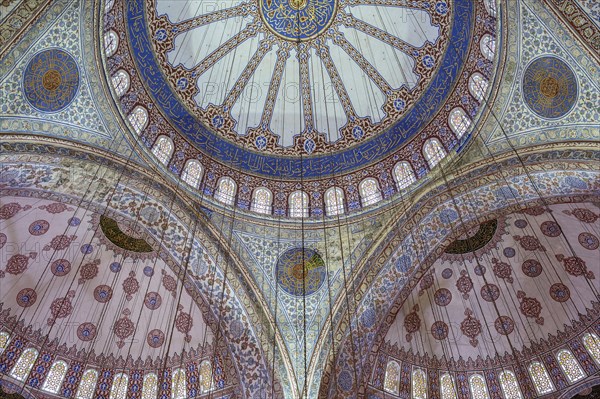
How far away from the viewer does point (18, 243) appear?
9828mm

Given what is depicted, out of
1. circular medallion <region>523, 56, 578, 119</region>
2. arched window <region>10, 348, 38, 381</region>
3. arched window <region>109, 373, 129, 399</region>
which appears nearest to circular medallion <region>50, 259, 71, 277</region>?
arched window <region>10, 348, 38, 381</region>

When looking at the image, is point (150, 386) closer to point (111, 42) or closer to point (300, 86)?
point (111, 42)

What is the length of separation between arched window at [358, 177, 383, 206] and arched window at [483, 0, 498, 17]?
385cm

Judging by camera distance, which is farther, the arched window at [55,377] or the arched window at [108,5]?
the arched window at [55,377]

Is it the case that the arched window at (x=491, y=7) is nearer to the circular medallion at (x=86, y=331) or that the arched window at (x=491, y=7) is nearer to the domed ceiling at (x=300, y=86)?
A: the domed ceiling at (x=300, y=86)

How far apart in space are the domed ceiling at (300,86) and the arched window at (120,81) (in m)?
0.19

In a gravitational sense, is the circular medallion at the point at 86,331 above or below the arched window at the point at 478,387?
above

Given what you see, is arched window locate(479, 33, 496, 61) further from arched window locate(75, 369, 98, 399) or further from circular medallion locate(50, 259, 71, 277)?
arched window locate(75, 369, 98, 399)

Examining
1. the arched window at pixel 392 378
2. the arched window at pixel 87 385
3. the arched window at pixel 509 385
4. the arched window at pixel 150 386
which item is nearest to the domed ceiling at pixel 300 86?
the arched window at pixel 392 378

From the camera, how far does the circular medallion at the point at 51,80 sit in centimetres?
734

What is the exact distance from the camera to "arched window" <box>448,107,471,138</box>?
9.26 m

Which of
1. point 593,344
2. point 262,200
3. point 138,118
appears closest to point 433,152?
point 262,200

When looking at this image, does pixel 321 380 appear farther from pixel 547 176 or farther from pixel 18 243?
pixel 18 243

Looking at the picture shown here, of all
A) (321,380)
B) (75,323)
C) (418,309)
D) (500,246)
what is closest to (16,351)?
(75,323)
